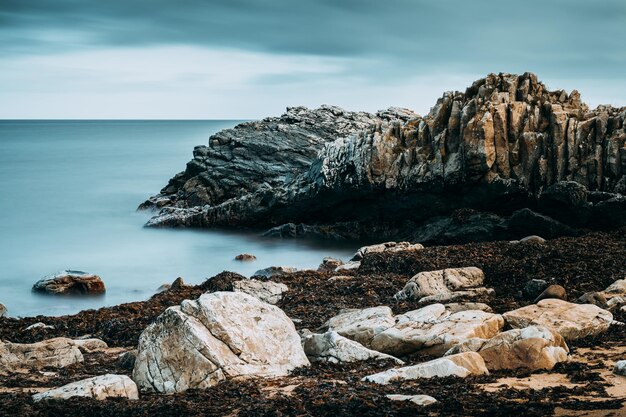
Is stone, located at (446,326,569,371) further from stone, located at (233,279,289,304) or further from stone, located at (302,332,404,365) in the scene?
stone, located at (233,279,289,304)

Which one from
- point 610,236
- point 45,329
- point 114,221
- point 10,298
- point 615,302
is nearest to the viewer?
point 615,302

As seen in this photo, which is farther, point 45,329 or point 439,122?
point 439,122

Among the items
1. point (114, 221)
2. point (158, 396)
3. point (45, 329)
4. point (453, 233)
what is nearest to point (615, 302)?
point (158, 396)

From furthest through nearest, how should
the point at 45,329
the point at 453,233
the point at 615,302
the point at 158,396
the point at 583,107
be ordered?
the point at 583,107 → the point at 453,233 → the point at 45,329 → the point at 615,302 → the point at 158,396

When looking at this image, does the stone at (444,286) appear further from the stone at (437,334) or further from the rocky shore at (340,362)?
the stone at (437,334)

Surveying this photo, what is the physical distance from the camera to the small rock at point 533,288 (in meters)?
17.0

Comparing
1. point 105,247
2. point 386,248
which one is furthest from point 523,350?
point 105,247

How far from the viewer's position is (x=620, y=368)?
1032 cm

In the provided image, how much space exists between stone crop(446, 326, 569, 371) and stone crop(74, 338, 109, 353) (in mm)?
7652

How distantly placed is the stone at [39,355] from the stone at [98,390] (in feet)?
9.95

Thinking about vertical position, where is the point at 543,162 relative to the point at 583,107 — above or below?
below

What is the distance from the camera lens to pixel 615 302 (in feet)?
48.8

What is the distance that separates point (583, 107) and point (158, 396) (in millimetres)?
27726

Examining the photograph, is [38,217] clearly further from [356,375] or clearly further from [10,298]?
[356,375]
